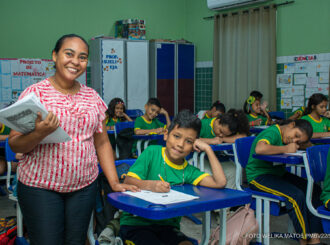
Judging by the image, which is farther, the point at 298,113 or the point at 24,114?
the point at 298,113

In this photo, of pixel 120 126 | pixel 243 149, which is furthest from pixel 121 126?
pixel 243 149

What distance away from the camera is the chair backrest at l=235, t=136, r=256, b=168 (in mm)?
3031

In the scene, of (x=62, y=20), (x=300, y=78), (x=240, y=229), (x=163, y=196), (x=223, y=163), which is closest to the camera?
(x=163, y=196)

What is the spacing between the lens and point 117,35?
23.7ft

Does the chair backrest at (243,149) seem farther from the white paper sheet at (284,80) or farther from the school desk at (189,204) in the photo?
the white paper sheet at (284,80)

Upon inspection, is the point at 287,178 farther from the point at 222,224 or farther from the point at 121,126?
the point at 121,126

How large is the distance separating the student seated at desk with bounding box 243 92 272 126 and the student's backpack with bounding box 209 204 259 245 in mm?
3208

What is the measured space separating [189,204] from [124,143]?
124 inches

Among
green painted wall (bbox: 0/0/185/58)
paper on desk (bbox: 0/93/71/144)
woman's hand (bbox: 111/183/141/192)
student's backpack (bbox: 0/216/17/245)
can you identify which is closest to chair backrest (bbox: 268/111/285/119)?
green painted wall (bbox: 0/0/185/58)

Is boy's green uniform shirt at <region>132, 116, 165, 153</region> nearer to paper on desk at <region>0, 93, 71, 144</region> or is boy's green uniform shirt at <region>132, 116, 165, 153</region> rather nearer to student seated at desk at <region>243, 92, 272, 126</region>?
student seated at desk at <region>243, 92, 272, 126</region>

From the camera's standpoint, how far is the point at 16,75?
6324 mm

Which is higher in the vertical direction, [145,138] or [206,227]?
[145,138]

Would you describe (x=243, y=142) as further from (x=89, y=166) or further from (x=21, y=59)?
(x=21, y=59)

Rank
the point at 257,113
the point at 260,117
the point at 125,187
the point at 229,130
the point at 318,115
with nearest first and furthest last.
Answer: the point at 125,187, the point at 229,130, the point at 318,115, the point at 260,117, the point at 257,113
